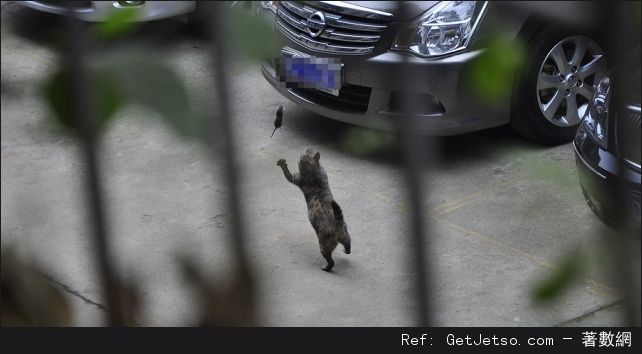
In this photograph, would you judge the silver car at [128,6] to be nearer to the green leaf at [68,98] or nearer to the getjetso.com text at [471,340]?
the green leaf at [68,98]

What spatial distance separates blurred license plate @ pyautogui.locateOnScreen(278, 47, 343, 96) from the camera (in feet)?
5.75

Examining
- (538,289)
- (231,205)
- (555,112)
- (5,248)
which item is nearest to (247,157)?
(231,205)

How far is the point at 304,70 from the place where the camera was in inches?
79.4

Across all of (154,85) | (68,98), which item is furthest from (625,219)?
(68,98)

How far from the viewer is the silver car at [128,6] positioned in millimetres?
1382

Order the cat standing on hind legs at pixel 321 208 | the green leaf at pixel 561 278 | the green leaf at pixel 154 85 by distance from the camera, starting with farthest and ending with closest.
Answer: the cat standing on hind legs at pixel 321 208 → the green leaf at pixel 561 278 → the green leaf at pixel 154 85

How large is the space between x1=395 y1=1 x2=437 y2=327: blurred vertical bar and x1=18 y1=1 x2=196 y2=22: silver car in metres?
0.33

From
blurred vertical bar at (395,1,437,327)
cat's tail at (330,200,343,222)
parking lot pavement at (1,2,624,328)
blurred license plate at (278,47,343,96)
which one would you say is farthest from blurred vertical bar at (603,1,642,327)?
cat's tail at (330,200,343,222)

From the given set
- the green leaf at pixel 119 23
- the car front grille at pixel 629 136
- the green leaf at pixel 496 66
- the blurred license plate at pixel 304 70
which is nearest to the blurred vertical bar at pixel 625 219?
the car front grille at pixel 629 136

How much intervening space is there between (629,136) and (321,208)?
3.87 meters

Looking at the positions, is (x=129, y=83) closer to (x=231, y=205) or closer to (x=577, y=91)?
(x=231, y=205)

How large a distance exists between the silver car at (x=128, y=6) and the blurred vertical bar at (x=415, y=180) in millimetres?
327

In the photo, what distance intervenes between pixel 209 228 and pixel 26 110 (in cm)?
423

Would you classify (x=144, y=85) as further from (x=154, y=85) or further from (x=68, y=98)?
(x=68, y=98)
